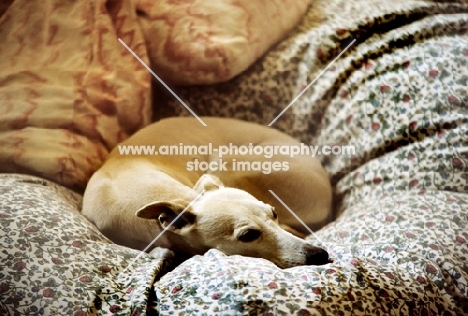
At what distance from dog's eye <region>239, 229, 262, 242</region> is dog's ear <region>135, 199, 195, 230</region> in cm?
16

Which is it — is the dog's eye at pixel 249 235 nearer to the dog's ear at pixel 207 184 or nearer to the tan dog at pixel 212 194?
the tan dog at pixel 212 194

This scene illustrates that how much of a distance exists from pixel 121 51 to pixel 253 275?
0.98 m

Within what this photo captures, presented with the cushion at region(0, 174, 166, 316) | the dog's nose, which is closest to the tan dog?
the dog's nose

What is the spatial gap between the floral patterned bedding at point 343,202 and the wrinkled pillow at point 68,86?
98 millimetres

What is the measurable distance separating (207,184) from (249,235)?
25 centimetres

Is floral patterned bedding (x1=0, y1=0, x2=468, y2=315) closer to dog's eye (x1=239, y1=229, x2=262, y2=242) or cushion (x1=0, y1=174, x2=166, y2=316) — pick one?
cushion (x1=0, y1=174, x2=166, y2=316)

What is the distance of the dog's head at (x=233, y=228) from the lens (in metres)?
1.39

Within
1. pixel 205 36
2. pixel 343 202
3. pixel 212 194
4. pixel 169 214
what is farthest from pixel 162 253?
pixel 205 36

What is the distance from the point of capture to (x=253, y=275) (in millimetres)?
1188

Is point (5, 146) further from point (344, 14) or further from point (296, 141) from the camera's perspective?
point (344, 14)

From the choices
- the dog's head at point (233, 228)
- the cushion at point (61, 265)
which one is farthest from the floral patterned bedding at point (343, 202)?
the dog's head at point (233, 228)

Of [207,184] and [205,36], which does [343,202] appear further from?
[205,36]

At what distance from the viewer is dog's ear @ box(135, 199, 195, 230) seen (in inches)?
57.6

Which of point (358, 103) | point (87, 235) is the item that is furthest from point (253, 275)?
point (358, 103)
